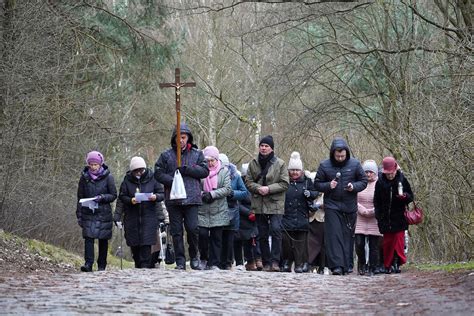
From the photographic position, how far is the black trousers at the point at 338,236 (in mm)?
17000

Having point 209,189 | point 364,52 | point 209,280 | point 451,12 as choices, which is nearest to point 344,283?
point 209,280

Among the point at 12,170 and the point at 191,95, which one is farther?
the point at 191,95

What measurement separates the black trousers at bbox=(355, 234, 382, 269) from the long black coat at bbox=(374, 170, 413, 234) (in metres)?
0.51

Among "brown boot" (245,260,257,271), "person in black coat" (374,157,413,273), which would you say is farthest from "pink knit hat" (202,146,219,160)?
"brown boot" (245,260,257,271)

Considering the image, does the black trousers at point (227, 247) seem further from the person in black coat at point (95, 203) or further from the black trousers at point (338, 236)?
the person in black coat at point (95, 203)

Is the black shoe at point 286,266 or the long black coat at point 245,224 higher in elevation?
the long black coat at point 245,224

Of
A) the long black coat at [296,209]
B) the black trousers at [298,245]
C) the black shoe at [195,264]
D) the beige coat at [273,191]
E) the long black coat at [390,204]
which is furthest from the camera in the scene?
the black trousers at [298,245]

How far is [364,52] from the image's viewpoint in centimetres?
2495

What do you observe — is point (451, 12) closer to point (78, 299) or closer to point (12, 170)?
point (12, 170)

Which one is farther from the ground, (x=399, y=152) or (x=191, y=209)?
(x=399, y=152)

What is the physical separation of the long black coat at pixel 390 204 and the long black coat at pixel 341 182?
0.34m

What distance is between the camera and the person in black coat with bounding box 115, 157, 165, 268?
1684 centimetres

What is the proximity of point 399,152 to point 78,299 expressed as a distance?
54.2 feet

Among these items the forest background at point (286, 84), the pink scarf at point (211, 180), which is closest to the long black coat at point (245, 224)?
the pink scarf at point (211, 180)
